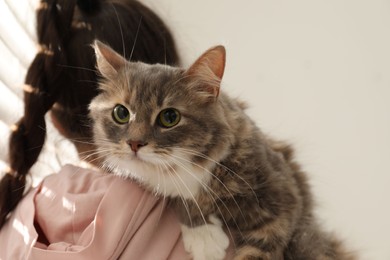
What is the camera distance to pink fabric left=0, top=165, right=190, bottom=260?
1071 millimetres

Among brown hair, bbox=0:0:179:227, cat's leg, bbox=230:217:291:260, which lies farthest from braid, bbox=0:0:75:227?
cat's leg, bbox=230:217:291:260

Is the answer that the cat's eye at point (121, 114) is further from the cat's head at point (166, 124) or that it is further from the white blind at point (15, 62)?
the white blind at point (15, 62)

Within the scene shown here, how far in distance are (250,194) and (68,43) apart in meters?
0.77

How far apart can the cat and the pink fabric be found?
0.20 ft

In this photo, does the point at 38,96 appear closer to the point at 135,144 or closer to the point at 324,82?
the point at 135,144

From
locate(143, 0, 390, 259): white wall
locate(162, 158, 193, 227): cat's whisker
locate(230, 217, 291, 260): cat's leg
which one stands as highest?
locate(162, 158, 193, 227): cat's whisker

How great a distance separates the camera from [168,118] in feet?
3.88

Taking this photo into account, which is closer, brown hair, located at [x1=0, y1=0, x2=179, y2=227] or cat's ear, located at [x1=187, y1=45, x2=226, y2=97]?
cat's ear, located at [x1=187, y1=45, x2=226, y2=97]

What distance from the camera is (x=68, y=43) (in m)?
1.38

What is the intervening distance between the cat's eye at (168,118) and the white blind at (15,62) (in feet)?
2.40

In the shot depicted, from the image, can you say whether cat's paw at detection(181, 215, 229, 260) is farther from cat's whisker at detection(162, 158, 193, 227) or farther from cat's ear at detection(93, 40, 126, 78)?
cat's ear at detection(93, 40, 126, 78)

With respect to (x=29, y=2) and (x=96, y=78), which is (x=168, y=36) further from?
(x=29, y=2)

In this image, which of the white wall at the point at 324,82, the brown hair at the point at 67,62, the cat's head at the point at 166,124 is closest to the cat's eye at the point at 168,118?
the cat's head at the point at 166,124

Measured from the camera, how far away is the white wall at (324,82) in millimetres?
2184
